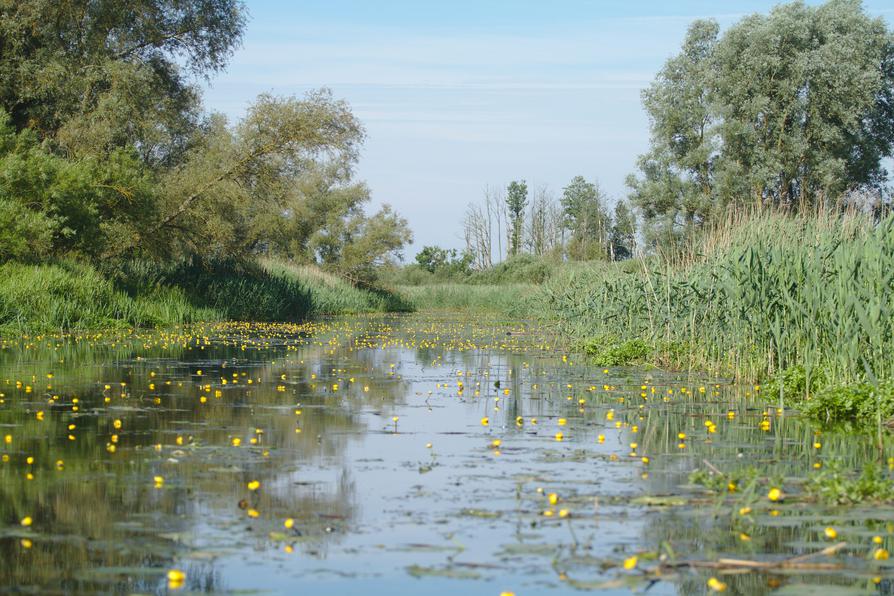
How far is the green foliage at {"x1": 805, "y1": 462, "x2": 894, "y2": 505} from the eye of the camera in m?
7.65

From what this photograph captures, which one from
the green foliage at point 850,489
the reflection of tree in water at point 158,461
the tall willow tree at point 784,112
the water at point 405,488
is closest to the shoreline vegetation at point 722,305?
the water at point 405,488

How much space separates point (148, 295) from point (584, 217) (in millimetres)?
56035

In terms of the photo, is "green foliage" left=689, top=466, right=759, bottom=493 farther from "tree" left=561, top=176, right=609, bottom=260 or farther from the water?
"tree" left=561, top=176, right=609, bottom=260

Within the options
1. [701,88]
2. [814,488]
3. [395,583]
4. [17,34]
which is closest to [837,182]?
[701,88]

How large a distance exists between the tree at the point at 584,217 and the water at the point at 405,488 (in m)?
57.4

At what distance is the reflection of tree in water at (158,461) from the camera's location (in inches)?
250

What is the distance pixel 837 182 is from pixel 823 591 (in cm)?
4912

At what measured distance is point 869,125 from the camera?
5441 centimetres

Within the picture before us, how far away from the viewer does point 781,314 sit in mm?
14914

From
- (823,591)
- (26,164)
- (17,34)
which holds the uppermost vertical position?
(17,34)

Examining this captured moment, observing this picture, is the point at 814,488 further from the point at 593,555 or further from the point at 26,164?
the point at 26,164

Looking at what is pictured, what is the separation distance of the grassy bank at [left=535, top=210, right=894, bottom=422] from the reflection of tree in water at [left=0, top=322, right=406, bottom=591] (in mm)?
5163

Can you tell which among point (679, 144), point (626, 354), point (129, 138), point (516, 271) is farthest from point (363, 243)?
point (626, 354)

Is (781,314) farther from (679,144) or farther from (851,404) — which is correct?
(679,144)
